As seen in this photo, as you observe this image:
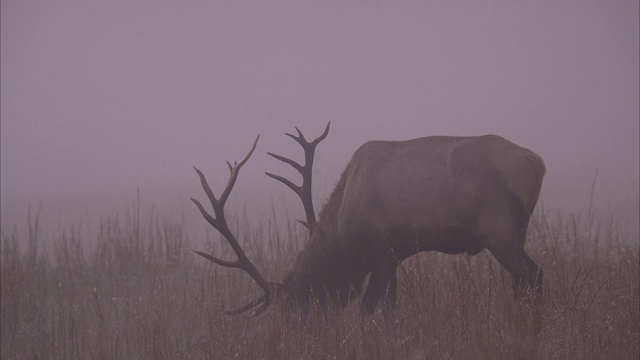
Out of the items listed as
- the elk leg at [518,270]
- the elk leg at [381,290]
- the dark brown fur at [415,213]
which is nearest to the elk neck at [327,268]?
the dark brown fur at [415,213]

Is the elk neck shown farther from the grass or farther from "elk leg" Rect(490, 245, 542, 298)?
"elk leg" Rect(490, 245, 542, 298)

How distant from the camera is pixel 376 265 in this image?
4410 millimetres

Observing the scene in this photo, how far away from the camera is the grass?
3332 mm

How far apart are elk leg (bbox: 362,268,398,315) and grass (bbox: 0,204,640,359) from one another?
0.39 feet

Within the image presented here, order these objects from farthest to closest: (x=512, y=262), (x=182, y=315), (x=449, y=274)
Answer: (x=449, y=274)
(x=182, y=315)
(x=512, y=262)

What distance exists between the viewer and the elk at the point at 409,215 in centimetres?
385

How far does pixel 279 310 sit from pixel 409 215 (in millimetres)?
1094

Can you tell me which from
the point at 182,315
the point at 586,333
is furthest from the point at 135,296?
the point at 586,333

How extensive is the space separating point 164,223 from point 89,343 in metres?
2.90

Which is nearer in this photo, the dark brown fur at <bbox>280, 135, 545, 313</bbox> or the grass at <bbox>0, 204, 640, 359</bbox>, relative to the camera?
the grass at <bbox>0, 204, 640, 359</bbox>

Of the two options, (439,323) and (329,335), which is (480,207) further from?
(329,335)

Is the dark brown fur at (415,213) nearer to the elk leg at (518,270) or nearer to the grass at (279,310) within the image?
the elk leg at (518,270)

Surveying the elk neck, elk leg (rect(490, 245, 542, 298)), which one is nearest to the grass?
elk leg (rect(490, 245, 542, 298))

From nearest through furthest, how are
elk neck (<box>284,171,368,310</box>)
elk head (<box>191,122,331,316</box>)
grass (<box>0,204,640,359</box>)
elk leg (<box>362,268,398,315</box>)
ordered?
grass (<box>0,204,640,359</box>) < elk leg (<box>362,268,398,315</box>) < elk head (<box>191,122,331,316</box>) < elk neck (<box>284,171,368,310</box>)
